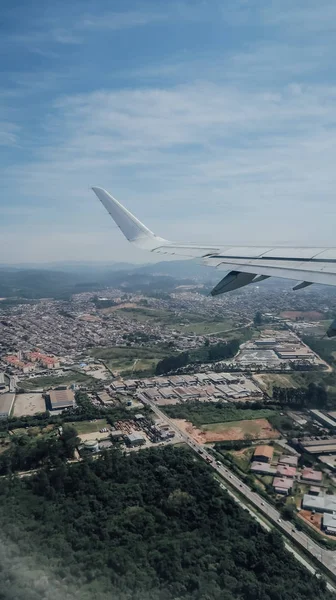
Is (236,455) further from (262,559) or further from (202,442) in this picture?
(262,559)

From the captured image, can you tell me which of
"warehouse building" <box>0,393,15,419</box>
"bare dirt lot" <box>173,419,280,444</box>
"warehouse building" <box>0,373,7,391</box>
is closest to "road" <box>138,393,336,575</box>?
"bare dirt lot" <box>173,419,280,444</box>

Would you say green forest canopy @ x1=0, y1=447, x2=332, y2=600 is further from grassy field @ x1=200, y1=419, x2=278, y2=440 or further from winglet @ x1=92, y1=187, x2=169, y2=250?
winglet @ x1=92, y1=187, x2=169, y2=250

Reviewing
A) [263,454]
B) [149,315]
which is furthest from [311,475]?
[149,315]

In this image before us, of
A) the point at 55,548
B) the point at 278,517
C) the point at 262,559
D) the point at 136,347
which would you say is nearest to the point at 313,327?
the point at 136,347

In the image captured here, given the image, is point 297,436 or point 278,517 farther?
point 297,436

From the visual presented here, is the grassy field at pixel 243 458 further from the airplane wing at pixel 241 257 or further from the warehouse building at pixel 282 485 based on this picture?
the airplane wing at pixel 241 257
